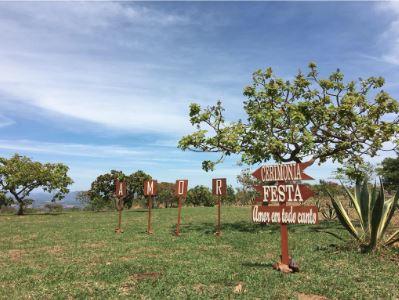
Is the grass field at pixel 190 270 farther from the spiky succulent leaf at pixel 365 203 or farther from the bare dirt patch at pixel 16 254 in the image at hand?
the spiky succulent leaf at pixel 365 203

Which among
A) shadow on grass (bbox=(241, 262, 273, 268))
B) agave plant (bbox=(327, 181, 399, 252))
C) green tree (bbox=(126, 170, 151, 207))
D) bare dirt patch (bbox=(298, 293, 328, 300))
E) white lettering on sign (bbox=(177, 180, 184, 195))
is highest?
green tree (bbox=(126, 170, 151, 207))

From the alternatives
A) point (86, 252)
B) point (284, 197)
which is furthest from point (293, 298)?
point (86, 252)

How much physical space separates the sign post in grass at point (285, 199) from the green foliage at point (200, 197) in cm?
4411

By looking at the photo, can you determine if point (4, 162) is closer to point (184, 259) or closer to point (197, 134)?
point (197, 134)

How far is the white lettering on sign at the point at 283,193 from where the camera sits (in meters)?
8.26

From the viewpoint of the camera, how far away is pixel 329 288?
23.4 ft

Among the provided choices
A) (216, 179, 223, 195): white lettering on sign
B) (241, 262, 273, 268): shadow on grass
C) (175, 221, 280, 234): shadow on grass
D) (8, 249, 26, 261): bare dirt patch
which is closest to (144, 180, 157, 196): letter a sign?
(175, 221, 280, 234): shadow on grass

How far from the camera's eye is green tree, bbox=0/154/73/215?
113ft

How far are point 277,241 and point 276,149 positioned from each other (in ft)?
14.1

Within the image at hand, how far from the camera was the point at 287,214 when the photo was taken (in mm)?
8461

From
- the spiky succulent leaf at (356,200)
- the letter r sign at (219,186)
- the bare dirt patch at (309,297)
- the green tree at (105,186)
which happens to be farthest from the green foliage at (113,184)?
the bare dirt patch at (309,297)

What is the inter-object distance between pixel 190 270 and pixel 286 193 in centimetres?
276

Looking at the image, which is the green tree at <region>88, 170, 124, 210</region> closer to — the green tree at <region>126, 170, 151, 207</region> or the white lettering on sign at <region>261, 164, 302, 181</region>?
the green tree at <region>126, 170, 151, 207</region>

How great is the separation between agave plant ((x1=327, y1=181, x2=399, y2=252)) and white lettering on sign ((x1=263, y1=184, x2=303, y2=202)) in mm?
2693
